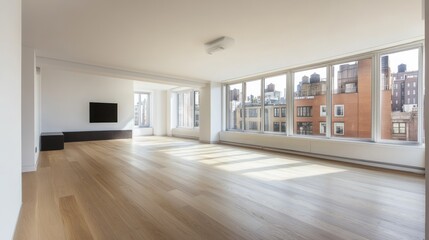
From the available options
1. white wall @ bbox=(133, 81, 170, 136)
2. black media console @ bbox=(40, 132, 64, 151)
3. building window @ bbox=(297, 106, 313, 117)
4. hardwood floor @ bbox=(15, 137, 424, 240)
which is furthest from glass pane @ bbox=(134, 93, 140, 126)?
building window @ bbox=(297, 106, 313, 117)

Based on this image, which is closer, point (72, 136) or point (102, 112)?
point (72, 136)

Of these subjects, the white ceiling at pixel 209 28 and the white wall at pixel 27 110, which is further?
the white wall at pixel 27 110

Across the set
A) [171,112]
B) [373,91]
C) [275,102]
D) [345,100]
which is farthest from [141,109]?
[373,91]

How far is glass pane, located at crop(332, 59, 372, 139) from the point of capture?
Result: 465 centimetres

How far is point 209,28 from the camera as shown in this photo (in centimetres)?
332

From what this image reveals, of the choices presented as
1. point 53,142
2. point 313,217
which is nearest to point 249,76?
point 313,217

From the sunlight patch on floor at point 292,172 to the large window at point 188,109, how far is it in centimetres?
634

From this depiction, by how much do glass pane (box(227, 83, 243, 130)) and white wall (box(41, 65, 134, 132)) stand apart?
4681mm

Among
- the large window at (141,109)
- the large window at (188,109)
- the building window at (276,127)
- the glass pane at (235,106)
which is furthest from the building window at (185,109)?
the building window at (276,127)

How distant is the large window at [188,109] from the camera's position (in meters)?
10.3

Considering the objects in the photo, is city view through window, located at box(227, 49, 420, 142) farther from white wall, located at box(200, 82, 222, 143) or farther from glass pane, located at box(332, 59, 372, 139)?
white wall, located at box(200, 82, 222, 143)

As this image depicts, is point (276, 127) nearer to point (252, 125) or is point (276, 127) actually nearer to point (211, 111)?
point (252, 125)

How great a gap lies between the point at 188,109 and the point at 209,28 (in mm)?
7658

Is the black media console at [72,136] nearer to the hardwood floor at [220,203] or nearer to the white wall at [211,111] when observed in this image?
the hardwood floor at [220,203]
